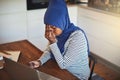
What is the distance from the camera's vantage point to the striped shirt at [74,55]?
4.80ft

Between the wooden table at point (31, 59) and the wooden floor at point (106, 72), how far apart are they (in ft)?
4.63

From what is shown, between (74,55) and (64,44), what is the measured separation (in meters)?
0.15

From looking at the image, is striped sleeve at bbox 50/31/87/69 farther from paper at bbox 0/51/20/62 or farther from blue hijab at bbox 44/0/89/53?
paper at bbox 0/51/20/62

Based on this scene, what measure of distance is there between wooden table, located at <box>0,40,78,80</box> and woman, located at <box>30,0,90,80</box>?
5 centimetres

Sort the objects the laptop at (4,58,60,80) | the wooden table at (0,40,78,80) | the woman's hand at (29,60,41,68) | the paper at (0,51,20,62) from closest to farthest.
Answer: the laptop at (4,58,60,80), the wooden table at (0,40,78,80), the woman's hand at (29,60,41,68), the paper at (0,51,20,62)

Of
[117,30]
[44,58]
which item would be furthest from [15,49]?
[117,30]

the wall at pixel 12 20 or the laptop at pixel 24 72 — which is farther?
the wall at pixel 12 20

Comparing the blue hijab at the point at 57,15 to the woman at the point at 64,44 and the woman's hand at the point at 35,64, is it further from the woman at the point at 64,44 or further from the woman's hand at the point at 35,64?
the woman's hand at the point at 35,64

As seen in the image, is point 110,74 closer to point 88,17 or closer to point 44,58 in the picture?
point 88,17

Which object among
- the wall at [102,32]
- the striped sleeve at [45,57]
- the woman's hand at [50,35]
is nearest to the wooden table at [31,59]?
the striped sleeve at [45,57]

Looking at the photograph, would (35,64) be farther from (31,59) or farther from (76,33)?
(76,33)

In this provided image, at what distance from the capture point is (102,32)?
9.86 ft

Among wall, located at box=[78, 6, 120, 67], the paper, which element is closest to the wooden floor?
wall, located at box=[78, 6, 120, 67]

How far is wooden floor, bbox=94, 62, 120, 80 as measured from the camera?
280 cm
